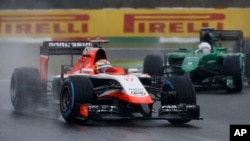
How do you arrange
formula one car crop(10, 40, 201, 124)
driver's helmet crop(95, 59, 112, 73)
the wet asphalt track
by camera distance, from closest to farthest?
1. the wet asphalt track
2. formula one car crop(10, 40, 201, 124)
3. driver's helmet crop(95, 59, 112, 73)

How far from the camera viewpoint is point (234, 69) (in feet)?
65.6

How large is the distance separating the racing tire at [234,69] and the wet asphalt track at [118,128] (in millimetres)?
3363

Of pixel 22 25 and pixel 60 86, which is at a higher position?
pixel 22 25

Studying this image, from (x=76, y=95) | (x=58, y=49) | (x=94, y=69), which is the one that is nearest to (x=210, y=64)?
(x=58, y=49)

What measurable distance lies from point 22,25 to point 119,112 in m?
16.5

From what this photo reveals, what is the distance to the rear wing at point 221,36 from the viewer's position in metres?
21.8

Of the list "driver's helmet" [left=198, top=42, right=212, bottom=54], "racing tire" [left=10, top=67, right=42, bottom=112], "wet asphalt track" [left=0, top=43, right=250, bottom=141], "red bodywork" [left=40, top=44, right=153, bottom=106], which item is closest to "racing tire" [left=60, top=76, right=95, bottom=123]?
"wet asphalt track" [left=0, top=43, right=250, bottom=141]

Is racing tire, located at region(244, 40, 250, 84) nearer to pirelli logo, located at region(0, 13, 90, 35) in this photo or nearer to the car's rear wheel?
the car's rear wheel

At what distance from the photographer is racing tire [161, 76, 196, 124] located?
13648mm

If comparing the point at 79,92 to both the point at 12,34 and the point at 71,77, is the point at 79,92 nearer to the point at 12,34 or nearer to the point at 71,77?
the point at 71,77

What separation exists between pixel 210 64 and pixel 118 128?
26.6 ft

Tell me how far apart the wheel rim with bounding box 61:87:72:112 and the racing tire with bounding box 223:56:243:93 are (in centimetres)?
707

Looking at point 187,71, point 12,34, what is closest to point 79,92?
point 187,71

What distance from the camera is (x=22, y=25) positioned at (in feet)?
96.0
